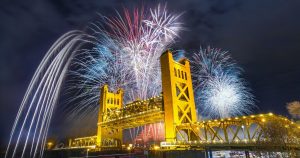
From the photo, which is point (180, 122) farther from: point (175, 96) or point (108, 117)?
point (108, 117)

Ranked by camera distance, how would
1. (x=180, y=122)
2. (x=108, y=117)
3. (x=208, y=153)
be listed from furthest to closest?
(x=108, y=117) → (x=180, y=122) → (x=208, y=153)

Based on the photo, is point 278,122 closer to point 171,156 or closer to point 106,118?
point 171,156

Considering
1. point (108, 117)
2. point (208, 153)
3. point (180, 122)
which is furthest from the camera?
point (108, 117)

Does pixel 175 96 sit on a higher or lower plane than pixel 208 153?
higher

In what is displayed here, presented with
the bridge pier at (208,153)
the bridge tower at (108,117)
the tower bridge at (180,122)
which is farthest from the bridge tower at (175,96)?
the bridge tower at (108,117)

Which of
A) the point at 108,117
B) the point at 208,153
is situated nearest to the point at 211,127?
the point at 208,153

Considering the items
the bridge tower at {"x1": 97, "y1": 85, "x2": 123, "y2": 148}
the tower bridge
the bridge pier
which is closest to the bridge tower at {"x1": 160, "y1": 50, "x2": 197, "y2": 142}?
the tower bridge
